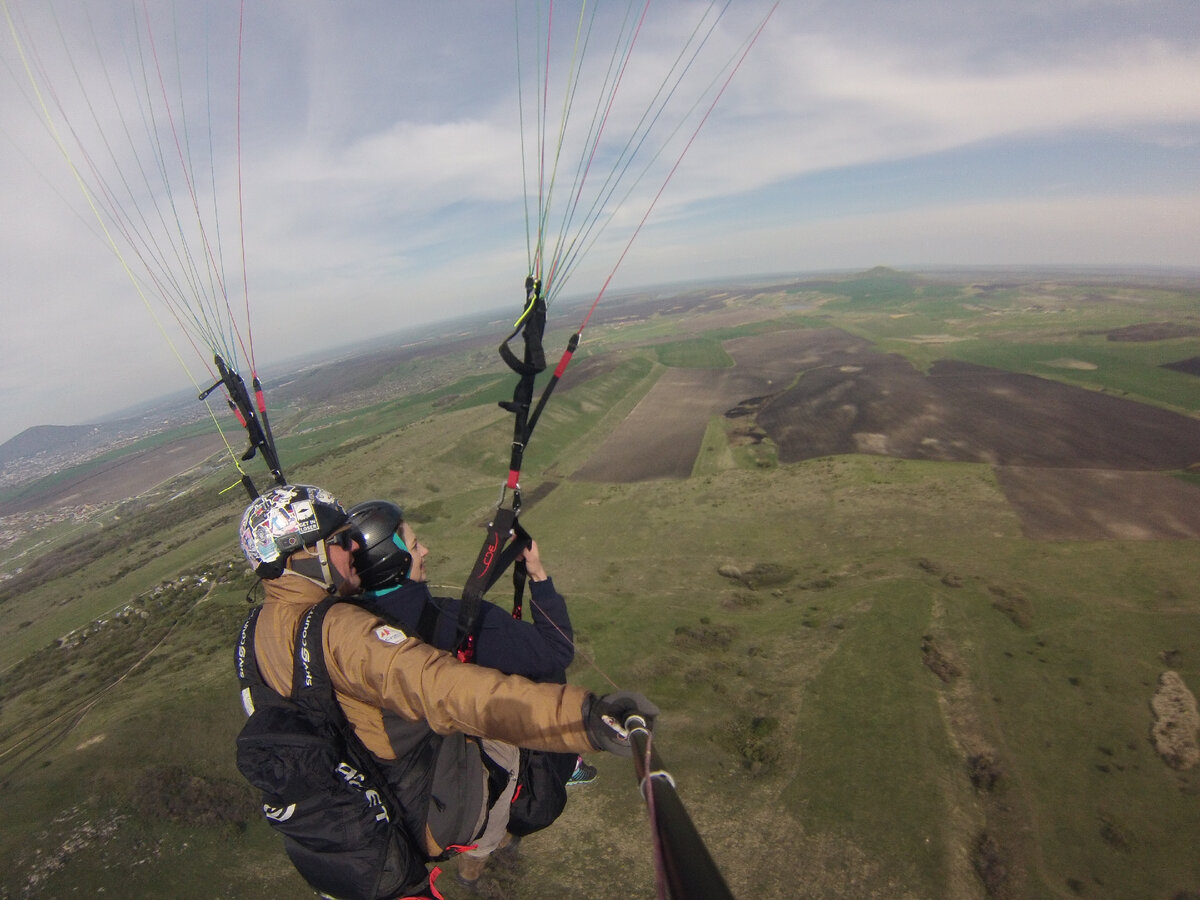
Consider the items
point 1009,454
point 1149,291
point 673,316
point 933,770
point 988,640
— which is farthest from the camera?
point 673,316

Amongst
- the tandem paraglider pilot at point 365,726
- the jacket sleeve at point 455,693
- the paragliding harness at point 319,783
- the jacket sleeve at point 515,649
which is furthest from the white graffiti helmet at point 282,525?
the jacket sleeve at point 515,649

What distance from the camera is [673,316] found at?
191000mm

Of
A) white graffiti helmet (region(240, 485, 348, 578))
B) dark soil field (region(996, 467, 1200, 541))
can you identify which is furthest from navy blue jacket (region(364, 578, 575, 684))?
dark soil field (region(996, 467, 1200, 541))

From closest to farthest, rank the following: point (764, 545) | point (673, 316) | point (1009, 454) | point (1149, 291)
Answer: point (764, 545)
point (1009, 454)
point (1149, 291)
point (673, 316)

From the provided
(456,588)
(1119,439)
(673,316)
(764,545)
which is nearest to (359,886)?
(456,588)

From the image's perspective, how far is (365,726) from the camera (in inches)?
117

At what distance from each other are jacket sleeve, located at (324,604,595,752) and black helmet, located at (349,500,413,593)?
5.00ft

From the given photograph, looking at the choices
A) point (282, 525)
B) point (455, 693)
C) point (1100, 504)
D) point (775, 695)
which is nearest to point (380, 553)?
point (282, 525)

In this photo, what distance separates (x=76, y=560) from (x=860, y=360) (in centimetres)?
10630

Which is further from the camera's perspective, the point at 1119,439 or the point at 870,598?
the point at 1119,439

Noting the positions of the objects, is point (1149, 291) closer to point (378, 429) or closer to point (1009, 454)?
point (1009, 454)

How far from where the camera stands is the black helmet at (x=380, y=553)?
425 cm

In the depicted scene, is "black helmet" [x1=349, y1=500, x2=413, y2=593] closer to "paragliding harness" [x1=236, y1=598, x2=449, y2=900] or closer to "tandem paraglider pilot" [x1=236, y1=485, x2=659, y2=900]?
"tandem paraglider pilot" [x1=236, y1=485, x2=659, y2=900]

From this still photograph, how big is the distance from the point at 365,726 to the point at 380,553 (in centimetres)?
165
